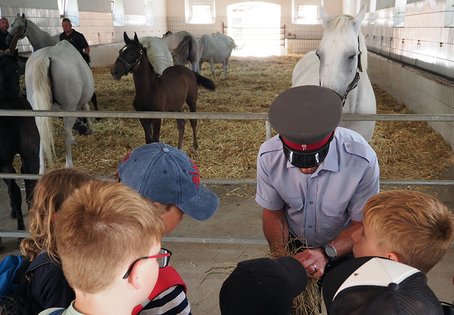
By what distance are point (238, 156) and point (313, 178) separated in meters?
3.80

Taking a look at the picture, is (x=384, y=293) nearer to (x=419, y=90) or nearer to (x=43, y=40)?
(x=419, y=90)

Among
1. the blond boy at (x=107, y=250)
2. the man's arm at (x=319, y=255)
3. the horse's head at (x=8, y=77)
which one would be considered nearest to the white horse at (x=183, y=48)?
the horse's head at (x=8, y=77)

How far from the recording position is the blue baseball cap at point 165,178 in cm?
137

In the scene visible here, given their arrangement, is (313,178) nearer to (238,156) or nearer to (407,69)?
(238,156)

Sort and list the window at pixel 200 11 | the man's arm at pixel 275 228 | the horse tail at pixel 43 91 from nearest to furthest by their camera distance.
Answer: the man's arm at pixel 275 228
the horse tail at pixel 43 91
the window at pixel 200 11

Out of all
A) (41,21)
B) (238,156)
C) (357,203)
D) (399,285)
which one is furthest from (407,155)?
(41,21)

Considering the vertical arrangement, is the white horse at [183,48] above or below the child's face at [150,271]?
above

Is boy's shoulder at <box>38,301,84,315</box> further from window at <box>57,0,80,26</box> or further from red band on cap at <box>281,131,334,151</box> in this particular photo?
window at <box>57,0,80,26</box>

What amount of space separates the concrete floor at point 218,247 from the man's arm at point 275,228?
385 millimetres

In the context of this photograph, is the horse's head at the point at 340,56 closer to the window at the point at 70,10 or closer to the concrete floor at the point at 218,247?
the concrete floor at the point at 218,247

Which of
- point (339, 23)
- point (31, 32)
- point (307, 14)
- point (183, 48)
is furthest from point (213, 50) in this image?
point (339, 23)

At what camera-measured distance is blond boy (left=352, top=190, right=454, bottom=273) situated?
3.60 feet

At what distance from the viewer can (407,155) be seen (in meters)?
5.38

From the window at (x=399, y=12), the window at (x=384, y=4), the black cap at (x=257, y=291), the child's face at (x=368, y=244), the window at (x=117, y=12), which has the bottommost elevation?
Result: the child's face at (x=368, y=244)
